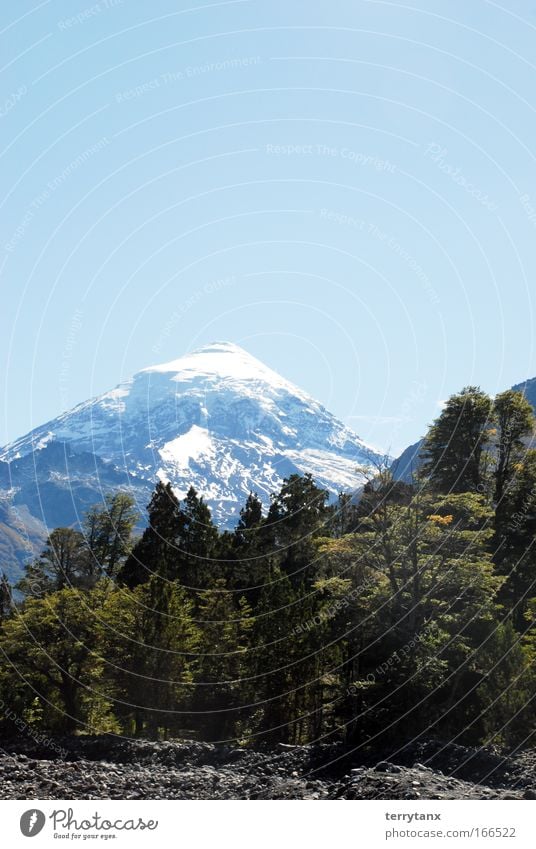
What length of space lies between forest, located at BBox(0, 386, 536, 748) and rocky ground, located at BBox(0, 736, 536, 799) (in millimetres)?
4091

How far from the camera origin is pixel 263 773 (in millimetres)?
55875

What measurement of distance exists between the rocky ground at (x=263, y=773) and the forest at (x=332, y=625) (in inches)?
161

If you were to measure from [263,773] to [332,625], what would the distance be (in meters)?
13.8

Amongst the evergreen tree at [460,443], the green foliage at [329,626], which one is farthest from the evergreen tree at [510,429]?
the evergreen tree at [460,443]

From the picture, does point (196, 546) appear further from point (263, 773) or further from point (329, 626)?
point (263, 773)

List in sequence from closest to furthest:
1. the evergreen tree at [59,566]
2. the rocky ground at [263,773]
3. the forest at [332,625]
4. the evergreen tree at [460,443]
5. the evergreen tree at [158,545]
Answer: the rocky ground at [263,773] → the forest at [332,625] → the evergreen tree at [460,443] → the evergreen tree at [158,545] → the evergreen tree at [59,566]

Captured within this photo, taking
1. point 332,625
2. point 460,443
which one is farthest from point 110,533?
point 332,625

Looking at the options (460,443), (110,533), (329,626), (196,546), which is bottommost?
(329,626)

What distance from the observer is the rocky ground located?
4550cm

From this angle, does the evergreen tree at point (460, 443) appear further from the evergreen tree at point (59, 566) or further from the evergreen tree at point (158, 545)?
the evergreen tree at point (59, 566)

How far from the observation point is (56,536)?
10225cm

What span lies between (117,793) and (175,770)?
9403 millimetres

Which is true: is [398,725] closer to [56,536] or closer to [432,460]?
[432,460]

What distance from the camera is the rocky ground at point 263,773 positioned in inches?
1791
